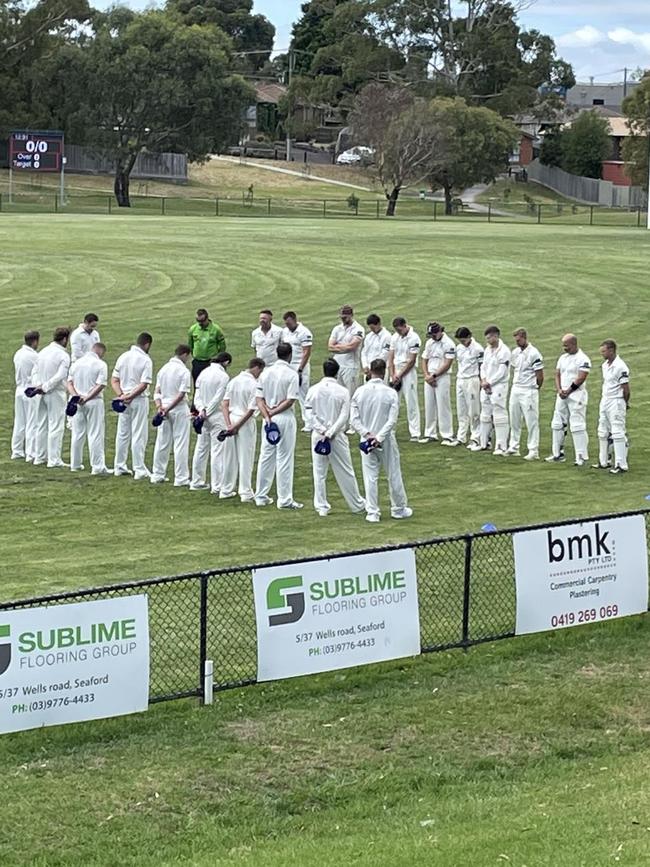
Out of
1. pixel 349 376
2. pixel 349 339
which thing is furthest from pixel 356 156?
pixel 349 339

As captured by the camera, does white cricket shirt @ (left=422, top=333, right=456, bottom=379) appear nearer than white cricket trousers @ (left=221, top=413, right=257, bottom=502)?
No

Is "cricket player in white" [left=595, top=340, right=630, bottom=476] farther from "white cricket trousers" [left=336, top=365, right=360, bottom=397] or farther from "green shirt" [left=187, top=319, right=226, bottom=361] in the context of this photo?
"green shirt" [left=187, top=319, right=226, bottom=361]

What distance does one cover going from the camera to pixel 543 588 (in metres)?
13.8

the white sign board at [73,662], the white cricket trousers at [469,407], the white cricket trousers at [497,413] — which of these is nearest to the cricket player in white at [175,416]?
the white cricket trousers at [497,413]

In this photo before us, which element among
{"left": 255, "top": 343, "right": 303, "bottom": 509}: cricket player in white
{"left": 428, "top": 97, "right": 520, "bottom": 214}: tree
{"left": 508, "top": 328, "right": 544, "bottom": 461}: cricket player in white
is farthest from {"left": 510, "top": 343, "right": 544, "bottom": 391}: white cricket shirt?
{"left": 428, "top": 97, "right": 520, "bottom": 214}: tree

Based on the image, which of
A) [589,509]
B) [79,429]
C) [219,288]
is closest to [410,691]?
[589,509]

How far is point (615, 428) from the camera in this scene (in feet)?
68.6

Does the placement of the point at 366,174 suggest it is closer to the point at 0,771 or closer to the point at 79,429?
the point at 79,429

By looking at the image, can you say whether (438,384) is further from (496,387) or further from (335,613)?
(335,613)

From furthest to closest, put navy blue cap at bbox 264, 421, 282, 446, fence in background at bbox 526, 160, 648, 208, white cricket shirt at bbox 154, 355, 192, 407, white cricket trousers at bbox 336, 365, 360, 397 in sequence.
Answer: fence in background at bbox 526, 160, 648, 208, white cricket trousers at bbox 336, 365, 360, 397, white cricket shirt at bbox 154, 355, 192, 407, navy blue cap at bbox 264, 421, 282, 446

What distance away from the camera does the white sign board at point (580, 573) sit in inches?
537

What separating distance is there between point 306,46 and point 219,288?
8954 cm

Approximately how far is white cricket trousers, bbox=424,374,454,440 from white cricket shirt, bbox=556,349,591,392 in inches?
93.8

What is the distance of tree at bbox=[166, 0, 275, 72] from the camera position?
130m
